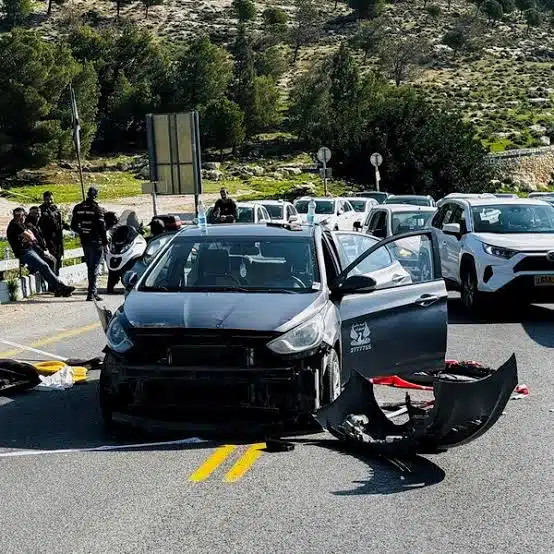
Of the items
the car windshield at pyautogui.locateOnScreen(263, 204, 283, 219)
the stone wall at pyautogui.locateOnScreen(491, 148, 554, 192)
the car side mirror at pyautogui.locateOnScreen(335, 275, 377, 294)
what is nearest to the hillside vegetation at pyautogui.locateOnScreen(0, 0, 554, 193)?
the stone wall at pyautogui.locateOnScreen(491, 148, 554, 192)

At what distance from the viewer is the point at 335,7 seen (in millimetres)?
179625

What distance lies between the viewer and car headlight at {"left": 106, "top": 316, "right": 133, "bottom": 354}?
8.02m

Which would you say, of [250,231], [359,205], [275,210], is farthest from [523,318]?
→ [359,205]

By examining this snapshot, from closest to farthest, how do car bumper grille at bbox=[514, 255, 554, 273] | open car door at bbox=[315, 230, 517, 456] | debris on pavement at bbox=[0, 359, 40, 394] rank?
open car door at bbox=[315, 230, 517, 456] < debris on pavement at bbox=[0, 359, 40, 394] < car bumper grille at bbox=[514, 255, 554, 273]

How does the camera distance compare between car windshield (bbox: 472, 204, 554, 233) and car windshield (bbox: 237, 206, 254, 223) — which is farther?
car windshield (bbox: 237, 206, 254, 223)

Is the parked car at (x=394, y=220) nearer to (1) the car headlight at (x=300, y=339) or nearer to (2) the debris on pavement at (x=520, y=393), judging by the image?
(2) the debris on pavement at (x=520, y=393)

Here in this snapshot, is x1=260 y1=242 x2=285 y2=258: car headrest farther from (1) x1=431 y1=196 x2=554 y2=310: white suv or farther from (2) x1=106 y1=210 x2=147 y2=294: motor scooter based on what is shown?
(2) x1=106 y1=210 x2=147 y2=294: motor scooter

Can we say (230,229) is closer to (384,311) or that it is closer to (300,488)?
(384,311)

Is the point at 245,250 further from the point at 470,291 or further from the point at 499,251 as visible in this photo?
the point at 470,291

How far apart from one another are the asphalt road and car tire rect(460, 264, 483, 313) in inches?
280

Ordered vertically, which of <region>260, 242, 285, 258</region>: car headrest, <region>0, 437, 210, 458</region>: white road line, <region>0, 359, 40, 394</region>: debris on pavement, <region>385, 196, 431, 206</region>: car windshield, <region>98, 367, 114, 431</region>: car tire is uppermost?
<region>260, 242, 285, 258</region>: car headrest

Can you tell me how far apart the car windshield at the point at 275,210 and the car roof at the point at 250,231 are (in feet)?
73.7

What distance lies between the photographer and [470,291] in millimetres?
16547

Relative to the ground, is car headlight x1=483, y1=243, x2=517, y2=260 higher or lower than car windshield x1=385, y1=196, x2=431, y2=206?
higher
